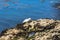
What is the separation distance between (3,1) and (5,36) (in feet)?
39.1

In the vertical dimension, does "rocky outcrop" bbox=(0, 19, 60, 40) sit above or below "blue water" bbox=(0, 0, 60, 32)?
below

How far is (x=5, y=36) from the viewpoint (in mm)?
8531

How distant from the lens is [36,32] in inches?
→ 335

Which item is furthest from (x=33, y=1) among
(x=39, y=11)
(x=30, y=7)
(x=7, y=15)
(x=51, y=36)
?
(x=51, y=36)

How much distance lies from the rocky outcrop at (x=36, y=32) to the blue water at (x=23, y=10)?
12.3 ft

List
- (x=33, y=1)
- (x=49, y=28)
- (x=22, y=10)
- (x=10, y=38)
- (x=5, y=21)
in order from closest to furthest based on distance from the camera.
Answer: (x=10, y=38) → (x=49, y=28) → (x=5, y=21) → (x=22, y=10) → (x=33, y=1)

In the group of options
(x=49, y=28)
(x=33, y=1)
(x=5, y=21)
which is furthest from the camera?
(x=33, y=1)

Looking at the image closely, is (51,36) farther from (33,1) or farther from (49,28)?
(33,1)

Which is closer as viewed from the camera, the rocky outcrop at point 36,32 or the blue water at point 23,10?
the rocky outcrop at point 36,32

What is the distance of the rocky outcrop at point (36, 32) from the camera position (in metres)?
7.87

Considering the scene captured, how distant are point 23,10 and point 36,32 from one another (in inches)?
338

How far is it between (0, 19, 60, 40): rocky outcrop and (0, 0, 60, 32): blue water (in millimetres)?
3756

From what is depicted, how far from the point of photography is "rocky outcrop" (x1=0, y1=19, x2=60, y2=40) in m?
7.87

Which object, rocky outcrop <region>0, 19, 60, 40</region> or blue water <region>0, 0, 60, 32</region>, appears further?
blue water <region>0, 0, 60, 32</region>
